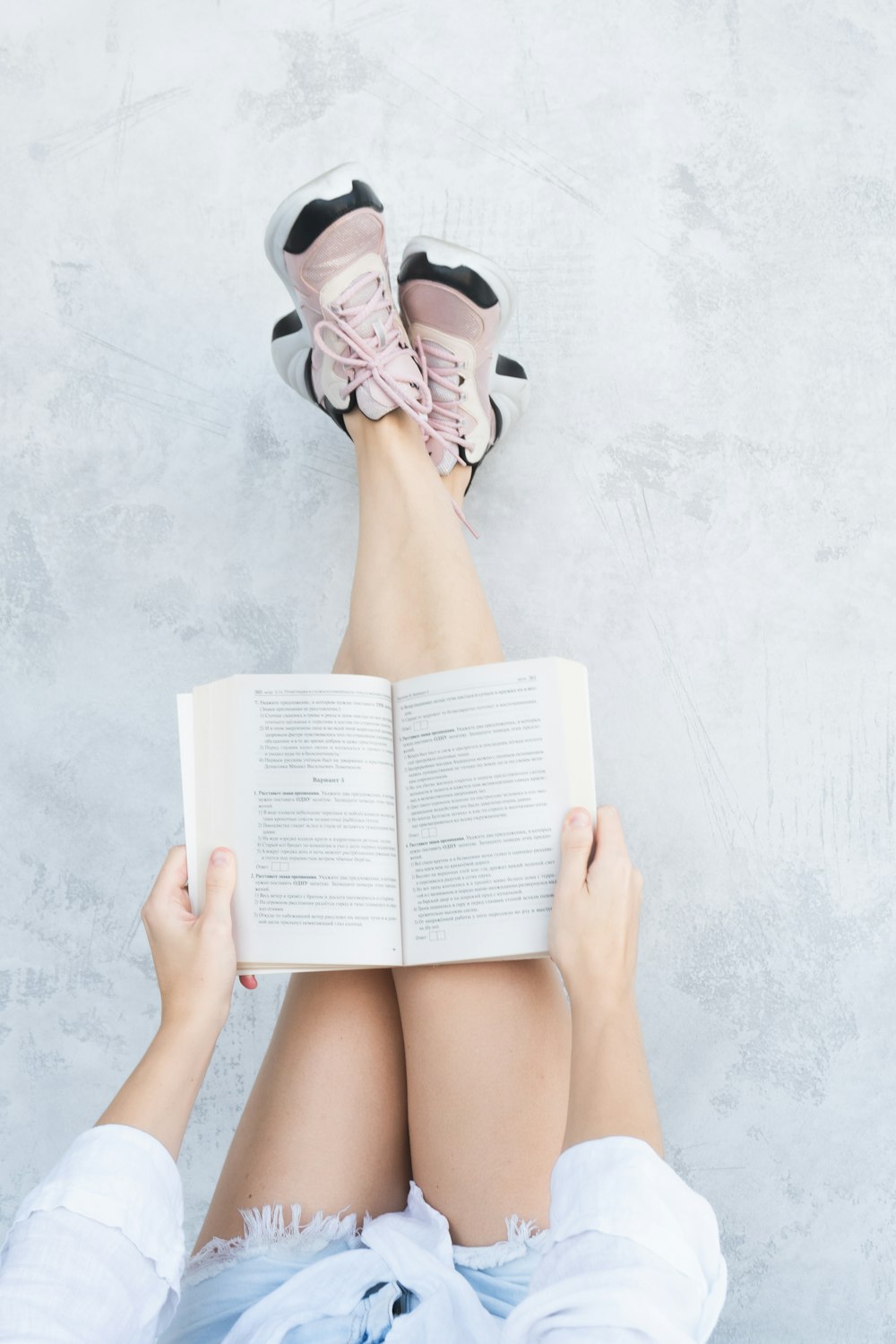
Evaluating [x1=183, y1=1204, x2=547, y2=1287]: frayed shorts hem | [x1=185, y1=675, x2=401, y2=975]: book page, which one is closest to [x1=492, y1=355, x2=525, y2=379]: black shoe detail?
[x1=185, y1=675, x2=401, y2=975]: book page

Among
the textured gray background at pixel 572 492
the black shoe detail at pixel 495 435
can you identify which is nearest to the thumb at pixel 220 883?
the textured gray background at pixel 572 492

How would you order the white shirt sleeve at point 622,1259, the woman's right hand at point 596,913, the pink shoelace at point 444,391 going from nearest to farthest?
1. the white shirt sleeve at point 622,1259
2. the woman's right hand at point 596,913
3. the pink shoelace at point 444,391

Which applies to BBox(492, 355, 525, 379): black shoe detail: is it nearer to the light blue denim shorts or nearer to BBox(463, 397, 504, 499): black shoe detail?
BBox(463, 397, 504, 499): black shoe detail

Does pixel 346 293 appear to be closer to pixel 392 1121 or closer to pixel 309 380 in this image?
pixel 309 380

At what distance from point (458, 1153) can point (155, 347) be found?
86 cm

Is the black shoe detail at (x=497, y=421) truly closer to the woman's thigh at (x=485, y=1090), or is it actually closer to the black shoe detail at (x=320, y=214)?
the black shoe detail at (x=320, y=214)

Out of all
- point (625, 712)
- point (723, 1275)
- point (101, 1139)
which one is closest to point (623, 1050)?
point (723, 1275)

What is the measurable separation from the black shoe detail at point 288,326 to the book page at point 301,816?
0.46m

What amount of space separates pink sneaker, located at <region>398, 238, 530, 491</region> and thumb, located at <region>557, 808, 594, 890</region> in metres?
0.45

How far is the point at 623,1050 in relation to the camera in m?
0.64

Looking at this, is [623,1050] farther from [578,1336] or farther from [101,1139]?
[101,1139]

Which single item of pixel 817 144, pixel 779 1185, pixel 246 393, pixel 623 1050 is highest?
pixel 817 144

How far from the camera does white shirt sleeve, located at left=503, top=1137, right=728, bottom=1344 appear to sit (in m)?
0.50

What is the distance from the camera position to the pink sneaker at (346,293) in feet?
3.20
